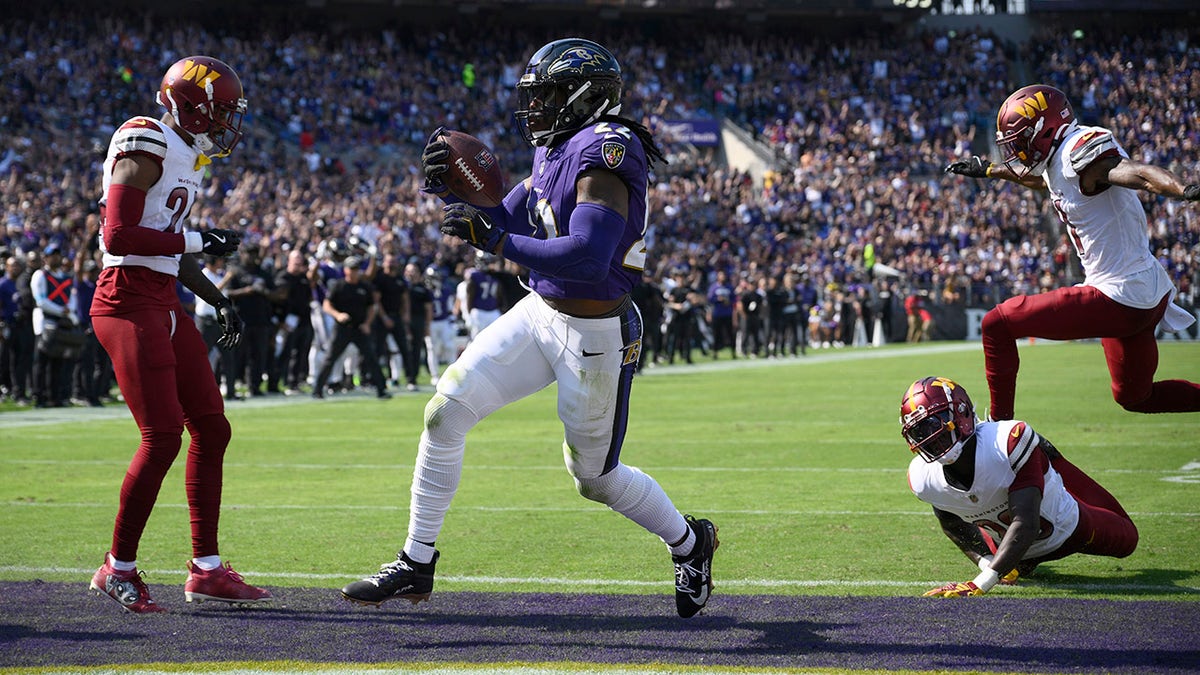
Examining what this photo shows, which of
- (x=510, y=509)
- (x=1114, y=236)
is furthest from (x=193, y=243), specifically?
(x=1114, y=236)

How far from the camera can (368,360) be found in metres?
16.6

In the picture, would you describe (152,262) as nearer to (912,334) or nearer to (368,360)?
(368,360)

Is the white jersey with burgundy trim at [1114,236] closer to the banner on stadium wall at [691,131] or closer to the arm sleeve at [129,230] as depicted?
the arm sleeve at [129,230]

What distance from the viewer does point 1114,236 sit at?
6.57m

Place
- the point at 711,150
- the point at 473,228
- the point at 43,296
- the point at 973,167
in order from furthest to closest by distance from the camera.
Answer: the point at 711,150
the point at 43,296
the point at 973,167
the point at 473,228

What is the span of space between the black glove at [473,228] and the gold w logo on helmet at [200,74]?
138 cm

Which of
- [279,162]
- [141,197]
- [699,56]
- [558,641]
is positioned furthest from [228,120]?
[699,56]

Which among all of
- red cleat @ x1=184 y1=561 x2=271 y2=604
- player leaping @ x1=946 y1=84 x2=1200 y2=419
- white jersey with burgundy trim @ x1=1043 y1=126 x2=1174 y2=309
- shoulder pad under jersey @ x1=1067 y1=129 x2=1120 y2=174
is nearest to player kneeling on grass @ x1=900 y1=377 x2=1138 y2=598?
player leaping @ x1=946 y1=84 x2=1200 y2=419

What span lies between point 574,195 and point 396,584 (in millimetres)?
1508

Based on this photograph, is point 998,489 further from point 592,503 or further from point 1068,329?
point 592,503

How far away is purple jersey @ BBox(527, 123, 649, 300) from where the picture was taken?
4.54m

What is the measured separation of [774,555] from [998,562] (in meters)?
1.47

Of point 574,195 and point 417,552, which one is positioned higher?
point 574,195

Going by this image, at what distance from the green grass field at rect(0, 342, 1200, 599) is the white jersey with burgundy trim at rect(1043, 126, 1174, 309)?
1.21 m
